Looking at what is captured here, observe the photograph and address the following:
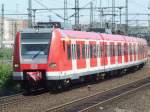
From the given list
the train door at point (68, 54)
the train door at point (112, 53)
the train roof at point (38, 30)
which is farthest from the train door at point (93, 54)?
the train roof at point (38, 30)

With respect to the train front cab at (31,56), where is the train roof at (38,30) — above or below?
above

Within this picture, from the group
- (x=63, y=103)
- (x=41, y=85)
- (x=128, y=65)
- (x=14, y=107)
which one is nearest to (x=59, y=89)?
(x=41, y=85)

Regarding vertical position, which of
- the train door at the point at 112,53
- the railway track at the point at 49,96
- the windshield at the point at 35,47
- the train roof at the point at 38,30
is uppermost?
the train roof at the point at 38,30

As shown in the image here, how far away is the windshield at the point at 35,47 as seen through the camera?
66.0 ft

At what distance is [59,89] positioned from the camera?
22688 mm

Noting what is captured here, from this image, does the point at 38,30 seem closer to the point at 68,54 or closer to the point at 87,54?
the point at 68,54

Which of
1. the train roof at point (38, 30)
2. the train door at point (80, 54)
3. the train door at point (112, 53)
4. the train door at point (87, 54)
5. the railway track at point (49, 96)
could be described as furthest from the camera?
the train door at point (112, 53)

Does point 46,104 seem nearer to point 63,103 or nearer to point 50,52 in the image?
point 63,103

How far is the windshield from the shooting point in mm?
20125

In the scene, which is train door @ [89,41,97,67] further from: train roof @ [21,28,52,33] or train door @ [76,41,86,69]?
train roof @ [21,28,52,33]

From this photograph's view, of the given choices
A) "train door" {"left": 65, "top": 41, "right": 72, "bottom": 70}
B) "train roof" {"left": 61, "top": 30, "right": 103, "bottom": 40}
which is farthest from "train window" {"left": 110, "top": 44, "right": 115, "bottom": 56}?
"train door" {"left": 65, "top": 41, "right": 72, "bottom": 70}

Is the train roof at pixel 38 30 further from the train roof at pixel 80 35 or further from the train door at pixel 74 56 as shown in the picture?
the train door at pixel 74 56

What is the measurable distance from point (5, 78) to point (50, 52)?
4.19 metres

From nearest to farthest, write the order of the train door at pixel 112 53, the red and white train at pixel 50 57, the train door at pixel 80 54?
1. the red and white train at pixel 50 57
2. the train door at pixel 80 54
3. the train door at pixel 112 53
